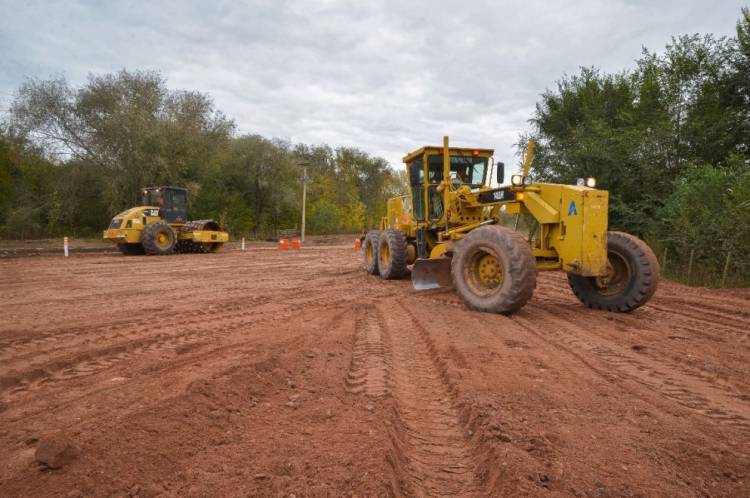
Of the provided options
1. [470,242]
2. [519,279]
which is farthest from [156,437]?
[470,242]

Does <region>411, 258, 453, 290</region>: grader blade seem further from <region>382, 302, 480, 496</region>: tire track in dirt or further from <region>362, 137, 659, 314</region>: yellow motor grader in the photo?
<region>382, 302, 480, 496</region>: tire track in dirt

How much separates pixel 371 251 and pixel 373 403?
28.1ft

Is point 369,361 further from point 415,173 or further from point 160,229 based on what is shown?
point 160,229

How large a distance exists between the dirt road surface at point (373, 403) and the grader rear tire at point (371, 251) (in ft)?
15.8

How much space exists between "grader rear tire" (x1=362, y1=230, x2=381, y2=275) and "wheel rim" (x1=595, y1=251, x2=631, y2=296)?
5303 millimetres

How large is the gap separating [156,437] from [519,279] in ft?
14.4

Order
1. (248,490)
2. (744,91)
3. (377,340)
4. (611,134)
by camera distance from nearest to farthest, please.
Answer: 1. (248,490)
2. (377,340)
3. (744,91)
4. (611,134)

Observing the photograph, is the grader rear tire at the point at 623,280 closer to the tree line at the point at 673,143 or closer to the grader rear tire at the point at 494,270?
the grader rear tire at the point at 494,270

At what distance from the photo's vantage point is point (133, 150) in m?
25.3

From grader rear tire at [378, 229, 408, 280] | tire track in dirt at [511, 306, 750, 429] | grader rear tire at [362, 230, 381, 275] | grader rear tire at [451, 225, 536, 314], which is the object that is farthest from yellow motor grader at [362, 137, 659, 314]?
grader rear tire at [362, 230, 381, 275]

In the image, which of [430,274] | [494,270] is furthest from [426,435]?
[430,274]

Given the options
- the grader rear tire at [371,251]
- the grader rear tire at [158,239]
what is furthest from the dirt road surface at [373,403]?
the grader rear tire at [158,239]

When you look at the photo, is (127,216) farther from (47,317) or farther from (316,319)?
(316,319)

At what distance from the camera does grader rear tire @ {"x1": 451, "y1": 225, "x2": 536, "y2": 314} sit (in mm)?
5598
